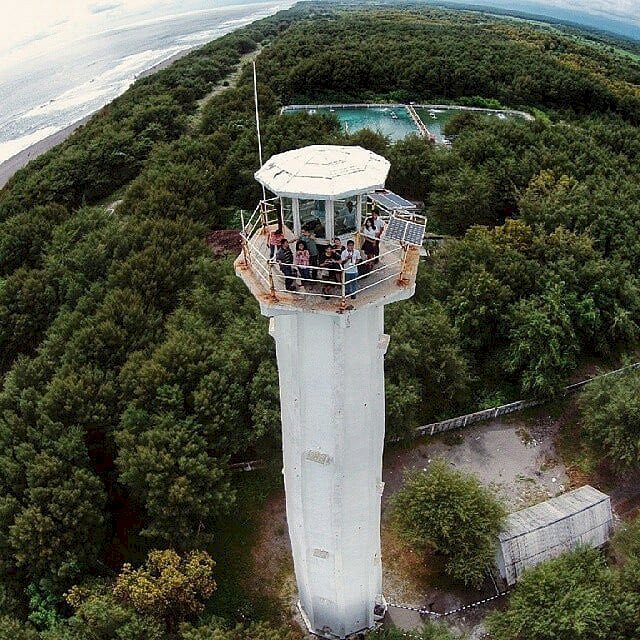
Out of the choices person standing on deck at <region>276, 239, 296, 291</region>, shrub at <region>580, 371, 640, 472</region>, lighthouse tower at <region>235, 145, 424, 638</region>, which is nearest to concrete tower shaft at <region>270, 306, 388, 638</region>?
lighthouse tower at <region>235, 145, 424, 638</region>

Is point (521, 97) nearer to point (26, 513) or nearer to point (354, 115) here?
point (354, 115)

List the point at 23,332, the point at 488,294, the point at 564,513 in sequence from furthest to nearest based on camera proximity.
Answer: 1. the point at 23,332
2. the point at 488,294
3. the point at 564,513

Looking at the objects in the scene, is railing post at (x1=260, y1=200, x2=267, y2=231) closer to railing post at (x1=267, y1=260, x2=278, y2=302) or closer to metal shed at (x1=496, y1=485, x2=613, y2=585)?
railing post at (x1=267, y1=260, x2=278, y2=302)

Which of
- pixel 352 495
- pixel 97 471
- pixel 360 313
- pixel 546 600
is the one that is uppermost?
pixel 360 313

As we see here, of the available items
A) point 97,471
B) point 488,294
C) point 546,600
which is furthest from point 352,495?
point 488,294

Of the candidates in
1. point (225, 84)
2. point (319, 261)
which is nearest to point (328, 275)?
point (319, 261)
